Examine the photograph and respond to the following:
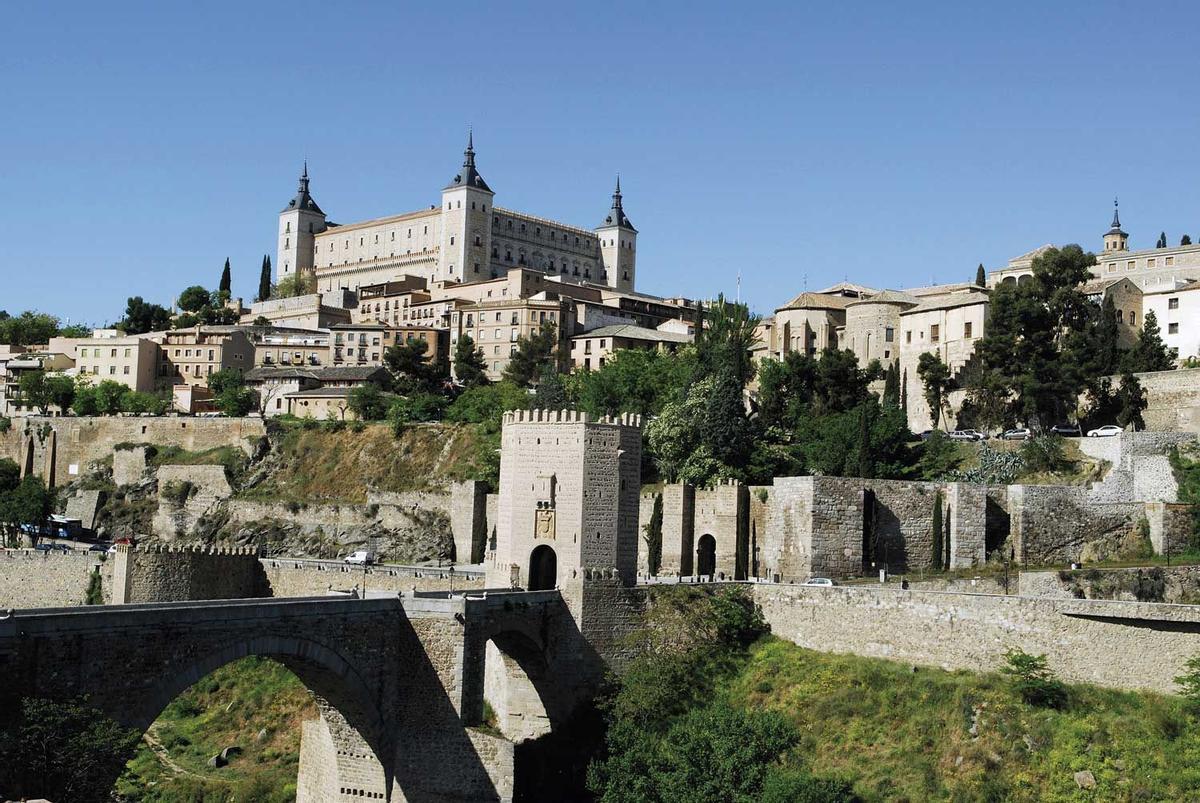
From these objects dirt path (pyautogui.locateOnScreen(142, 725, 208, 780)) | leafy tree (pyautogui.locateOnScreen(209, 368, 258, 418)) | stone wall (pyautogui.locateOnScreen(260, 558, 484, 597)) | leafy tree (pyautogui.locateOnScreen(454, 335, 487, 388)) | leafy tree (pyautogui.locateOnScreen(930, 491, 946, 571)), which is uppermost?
leafy tree (pyautogui.locateOnScreen(454, 335, 487, 388))

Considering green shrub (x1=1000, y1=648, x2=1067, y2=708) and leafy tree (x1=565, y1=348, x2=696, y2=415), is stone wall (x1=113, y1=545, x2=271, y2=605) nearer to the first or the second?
leafy tree (x1=565, y1=348, x2=696, y2=415)

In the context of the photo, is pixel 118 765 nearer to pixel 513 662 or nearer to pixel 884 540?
pixel 513 662

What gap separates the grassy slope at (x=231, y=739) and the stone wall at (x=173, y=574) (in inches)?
141

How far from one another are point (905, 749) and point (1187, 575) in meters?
12.8

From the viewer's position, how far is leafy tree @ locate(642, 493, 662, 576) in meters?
47.8

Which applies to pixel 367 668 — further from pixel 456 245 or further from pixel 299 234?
pixel 299 234

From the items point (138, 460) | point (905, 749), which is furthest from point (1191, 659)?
point (138, 460)

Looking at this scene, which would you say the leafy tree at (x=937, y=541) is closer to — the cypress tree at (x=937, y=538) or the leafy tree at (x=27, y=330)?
the cypress tree at (x=937, y=538)

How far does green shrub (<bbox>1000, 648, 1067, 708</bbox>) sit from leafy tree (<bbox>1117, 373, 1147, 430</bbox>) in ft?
83.7

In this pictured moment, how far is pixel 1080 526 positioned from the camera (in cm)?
4531

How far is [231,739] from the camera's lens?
126 feet

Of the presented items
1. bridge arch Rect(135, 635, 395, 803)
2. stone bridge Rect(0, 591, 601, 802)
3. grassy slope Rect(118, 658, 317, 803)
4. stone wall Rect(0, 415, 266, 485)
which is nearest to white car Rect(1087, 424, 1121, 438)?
stone bridge Rect(0, 591, 601, 802)

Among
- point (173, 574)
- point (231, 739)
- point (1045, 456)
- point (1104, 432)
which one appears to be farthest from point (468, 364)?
point (231, 739)

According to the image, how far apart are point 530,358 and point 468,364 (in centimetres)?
579
